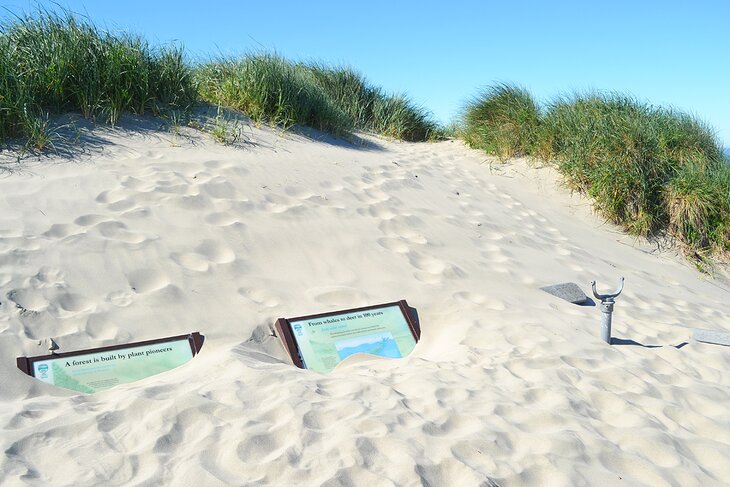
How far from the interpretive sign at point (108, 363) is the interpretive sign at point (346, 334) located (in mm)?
536

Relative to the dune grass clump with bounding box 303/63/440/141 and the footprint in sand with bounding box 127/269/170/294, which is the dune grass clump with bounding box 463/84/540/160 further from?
the footprint in sand with bounding box 127/269/170/294

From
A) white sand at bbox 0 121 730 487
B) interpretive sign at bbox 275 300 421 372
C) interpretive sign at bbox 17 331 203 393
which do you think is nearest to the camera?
white sand at bbox 0 121 730 487

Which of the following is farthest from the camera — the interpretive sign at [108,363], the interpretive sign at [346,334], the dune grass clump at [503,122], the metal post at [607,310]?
the dune grass clump at [503,122]

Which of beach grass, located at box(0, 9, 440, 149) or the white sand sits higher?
beach grass, located at box(0, 9, 440, 149)

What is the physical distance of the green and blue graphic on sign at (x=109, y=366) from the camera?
3100 mm

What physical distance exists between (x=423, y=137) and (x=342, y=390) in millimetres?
7959

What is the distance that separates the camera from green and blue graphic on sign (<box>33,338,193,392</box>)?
310 cm

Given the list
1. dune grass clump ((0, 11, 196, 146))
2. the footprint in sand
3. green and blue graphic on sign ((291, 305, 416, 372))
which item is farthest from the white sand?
dune grass clump ((0, 11, 196, 146))

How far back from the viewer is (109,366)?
127 inches

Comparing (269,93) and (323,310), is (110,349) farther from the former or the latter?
(269,93)

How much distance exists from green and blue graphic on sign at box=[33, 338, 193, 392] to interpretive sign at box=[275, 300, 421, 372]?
57cm

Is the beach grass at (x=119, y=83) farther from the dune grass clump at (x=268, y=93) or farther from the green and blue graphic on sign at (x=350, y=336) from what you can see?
the green and blue graphic on sign at (x=350, y=336)

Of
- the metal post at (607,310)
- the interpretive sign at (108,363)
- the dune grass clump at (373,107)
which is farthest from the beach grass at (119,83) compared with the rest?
the metal post at (607,310)

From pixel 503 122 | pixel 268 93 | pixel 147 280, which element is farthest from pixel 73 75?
pixel 503 122
